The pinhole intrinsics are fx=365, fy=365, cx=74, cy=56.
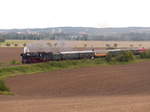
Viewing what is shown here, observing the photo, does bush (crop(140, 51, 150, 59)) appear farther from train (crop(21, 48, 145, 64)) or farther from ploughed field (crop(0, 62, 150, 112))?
ploughed field (crop(0, 62, 150, 112))

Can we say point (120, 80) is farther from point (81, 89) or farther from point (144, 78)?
point (81, 89)

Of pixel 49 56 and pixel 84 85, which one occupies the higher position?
pixel 49 56

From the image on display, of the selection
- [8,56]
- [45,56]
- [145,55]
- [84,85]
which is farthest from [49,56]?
[8,56]

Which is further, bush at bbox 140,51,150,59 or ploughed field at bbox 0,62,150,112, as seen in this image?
bush at bbox 140,51,150,59

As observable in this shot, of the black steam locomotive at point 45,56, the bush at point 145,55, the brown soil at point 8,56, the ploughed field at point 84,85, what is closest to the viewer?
the ploughed field at point 84,85

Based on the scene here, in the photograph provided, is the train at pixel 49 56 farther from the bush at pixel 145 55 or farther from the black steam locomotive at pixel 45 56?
the bush at pixel 145 55

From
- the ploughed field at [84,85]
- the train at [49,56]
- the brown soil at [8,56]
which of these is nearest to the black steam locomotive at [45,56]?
the train at [49,56]

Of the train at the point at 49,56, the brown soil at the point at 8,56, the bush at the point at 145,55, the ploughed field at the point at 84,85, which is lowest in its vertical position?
the brown soil at the point at 8,56

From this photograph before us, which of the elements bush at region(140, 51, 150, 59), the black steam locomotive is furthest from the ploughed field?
bush at region(140, 51, 150, 59)

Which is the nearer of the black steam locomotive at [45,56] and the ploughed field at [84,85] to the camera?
the ploughed field at [84,85]

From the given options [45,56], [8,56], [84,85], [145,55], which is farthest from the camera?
[8,56]

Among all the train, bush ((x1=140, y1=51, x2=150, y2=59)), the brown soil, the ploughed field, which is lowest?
the brown soil

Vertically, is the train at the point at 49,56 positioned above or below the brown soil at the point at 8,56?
above

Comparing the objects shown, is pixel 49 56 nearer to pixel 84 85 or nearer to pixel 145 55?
pixel 84 85
